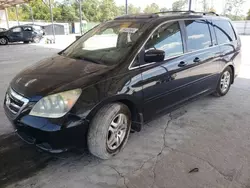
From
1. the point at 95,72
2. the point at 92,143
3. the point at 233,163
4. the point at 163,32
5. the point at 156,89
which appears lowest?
the point at 233,163

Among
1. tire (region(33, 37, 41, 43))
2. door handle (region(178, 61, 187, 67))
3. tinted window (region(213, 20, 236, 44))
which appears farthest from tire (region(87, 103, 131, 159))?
tire (region(33, 37, 41, 43))

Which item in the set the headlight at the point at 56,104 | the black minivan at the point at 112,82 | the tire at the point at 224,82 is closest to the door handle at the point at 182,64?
the black minivan at the point at 112,82

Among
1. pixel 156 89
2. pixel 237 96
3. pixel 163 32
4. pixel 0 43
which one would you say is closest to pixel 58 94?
pixel 156 89

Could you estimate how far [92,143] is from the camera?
2.35 meters

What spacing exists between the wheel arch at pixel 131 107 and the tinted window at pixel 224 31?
89.0 inches

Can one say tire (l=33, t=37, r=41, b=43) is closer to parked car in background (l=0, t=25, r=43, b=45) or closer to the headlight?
parked car in background (l=0, t=25, r=43, b=45)

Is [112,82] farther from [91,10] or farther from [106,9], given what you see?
[106,9]

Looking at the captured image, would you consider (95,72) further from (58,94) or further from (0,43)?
(0,43)

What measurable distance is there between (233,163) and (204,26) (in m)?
2.21

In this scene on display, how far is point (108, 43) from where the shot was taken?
121 inches

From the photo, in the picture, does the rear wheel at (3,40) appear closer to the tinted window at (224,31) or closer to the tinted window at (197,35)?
the tinted window at (224,31)

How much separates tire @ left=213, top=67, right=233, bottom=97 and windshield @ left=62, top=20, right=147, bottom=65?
220 centimetres

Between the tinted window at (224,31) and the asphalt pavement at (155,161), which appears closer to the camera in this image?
the asphalt pavement at (155,161)

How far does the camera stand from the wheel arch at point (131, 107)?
2.26 metres
